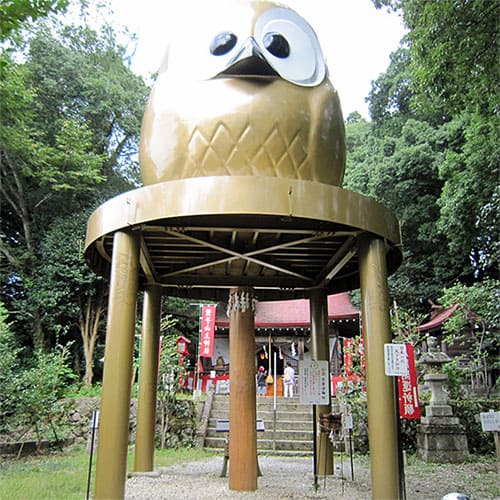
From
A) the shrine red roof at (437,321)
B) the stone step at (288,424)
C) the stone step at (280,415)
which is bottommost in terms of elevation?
the stone step at (288,424)

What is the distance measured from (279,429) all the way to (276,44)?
12.7 m

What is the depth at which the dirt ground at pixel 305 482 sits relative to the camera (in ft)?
26.4

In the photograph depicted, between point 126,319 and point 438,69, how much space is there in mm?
9464

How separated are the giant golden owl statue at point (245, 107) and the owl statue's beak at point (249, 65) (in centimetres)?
1

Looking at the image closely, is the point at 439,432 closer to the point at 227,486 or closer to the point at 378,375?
the point at 227,486

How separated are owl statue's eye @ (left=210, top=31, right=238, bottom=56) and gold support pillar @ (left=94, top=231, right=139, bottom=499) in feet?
9.50

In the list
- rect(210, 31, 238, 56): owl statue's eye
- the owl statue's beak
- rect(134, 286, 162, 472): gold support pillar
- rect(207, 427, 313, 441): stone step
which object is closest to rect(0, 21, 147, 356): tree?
rect(207, 427, 313, 441): stone step

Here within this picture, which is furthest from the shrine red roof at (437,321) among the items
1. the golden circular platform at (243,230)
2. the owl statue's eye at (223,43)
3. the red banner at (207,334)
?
the owl statue's eye at (223,43)

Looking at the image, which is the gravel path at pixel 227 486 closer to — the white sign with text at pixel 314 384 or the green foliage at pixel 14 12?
the white sign with text at pixel 314 384

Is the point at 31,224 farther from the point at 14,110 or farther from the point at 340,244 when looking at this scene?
the point at 340,244

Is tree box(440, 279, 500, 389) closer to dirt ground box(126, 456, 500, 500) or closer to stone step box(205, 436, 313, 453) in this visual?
dirt ground box(126, 456, 500, 500)

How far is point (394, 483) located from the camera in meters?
5.88

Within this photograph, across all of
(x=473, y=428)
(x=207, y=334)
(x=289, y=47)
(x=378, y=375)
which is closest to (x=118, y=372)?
(x=378, y=375)

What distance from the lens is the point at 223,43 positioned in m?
7.12
